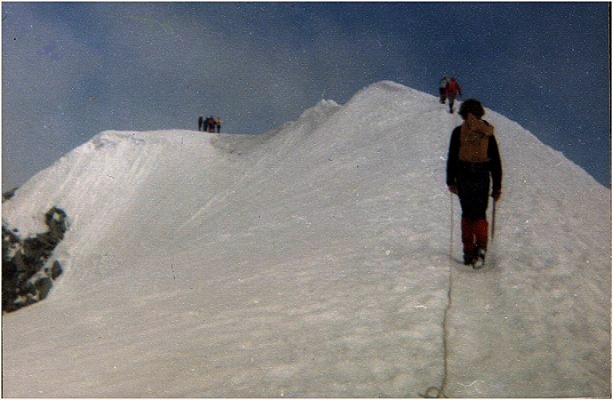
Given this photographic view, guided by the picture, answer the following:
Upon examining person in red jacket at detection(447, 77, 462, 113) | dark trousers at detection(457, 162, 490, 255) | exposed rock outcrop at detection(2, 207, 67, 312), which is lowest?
exposed rock outcrop at detection(2, 207, 67, 312)

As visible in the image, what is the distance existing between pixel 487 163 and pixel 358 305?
243 centimetres

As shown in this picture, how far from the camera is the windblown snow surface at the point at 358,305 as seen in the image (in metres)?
3.60

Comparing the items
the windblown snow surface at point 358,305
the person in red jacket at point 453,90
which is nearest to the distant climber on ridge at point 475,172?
the windblown snow surface at point 358,305

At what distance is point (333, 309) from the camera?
16.4ft

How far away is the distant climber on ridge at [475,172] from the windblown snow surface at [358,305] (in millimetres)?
338

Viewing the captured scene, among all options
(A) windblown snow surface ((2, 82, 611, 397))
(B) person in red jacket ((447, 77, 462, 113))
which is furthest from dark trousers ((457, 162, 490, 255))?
(B) person in red jacket ((447, 77, 462, 113))

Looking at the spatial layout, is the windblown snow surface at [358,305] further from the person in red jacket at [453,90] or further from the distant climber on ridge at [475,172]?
the person in red jacket at [453,90]

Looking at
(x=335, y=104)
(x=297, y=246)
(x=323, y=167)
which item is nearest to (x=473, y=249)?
(x=297, y=246)

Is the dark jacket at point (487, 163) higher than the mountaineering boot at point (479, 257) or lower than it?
higher

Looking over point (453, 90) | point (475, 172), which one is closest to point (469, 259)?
point (475, 172)

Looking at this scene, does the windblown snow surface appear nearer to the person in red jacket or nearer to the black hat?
the black hat

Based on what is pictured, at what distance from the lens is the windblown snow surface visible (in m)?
3.60

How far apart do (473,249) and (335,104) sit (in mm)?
24416

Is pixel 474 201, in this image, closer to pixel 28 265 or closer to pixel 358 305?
pixel 358 305
